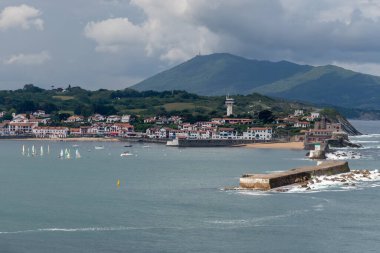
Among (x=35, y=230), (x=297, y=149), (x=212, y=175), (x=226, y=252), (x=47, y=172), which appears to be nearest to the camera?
(x=226, y=252)

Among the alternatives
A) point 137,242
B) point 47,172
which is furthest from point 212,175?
point 137,242

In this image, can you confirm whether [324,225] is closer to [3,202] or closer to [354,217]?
[354,217]

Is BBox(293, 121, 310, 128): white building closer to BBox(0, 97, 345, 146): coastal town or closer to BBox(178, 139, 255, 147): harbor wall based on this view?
BBox(0, 97, 345, 146): coastal town

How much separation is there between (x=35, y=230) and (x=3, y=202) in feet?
44.0

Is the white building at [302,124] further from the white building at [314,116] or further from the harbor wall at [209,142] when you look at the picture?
the harbor wall at [209,142]

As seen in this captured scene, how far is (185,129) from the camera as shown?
173125 millimetres

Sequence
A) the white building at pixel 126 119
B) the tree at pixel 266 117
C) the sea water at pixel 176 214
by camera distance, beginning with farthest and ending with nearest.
Result: the white building at pixel 126 119, the tree at pixel 266 117, the sea water at pixel 176 214

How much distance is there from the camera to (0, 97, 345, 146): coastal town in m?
161

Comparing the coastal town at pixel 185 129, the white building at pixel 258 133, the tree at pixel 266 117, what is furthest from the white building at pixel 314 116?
the white building at pixel 258 133

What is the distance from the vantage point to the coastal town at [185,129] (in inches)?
6344

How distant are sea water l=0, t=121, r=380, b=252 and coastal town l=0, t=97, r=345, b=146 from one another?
75208mm

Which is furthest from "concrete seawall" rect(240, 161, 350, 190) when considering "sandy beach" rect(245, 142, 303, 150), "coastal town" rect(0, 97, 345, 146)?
"coastal town" rect(0, 97, 345, 146)

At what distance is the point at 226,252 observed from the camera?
1625 inches

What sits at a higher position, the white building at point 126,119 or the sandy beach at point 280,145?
the white building at point 126,119
